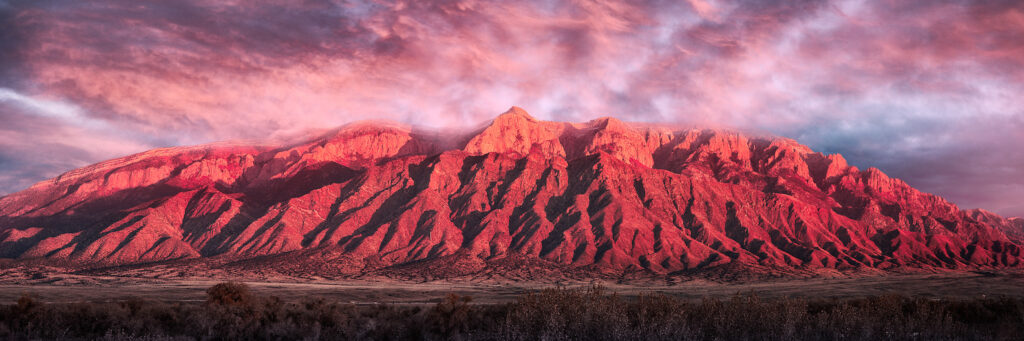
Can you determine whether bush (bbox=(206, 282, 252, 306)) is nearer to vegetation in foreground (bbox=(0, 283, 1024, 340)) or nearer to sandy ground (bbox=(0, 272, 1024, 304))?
vegetation in foreground (bbox=(0, 283, 1024, 340))

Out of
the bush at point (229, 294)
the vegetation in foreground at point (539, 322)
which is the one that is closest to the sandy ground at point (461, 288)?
the bush at point (229, 294)

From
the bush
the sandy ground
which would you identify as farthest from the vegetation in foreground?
the sandy ground

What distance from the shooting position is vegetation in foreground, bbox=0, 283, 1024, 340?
98.0 ft

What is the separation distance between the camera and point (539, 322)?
3028 cm

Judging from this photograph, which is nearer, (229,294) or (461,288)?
(229,294)

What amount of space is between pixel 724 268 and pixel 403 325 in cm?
18234

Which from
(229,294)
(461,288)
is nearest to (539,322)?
(229,294)

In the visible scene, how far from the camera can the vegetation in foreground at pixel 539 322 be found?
29875 millimetres

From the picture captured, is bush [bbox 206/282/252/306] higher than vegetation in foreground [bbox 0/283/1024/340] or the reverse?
higher

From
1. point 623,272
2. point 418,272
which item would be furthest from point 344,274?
point 623,272

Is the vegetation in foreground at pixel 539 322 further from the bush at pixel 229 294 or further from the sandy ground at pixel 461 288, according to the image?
the sandy ground at pixel 461 288

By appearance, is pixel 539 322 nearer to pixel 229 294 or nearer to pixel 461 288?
pixel 229 294

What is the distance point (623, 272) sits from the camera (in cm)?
19975

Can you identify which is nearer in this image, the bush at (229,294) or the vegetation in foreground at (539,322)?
the vegetation in foreground at (539,322)
